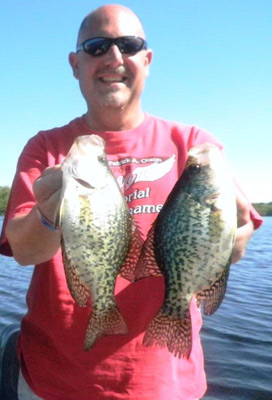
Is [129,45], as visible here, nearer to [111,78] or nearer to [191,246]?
[111,78]

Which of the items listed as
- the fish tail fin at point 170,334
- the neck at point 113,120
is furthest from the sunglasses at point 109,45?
the fish tail fin at point 170,334

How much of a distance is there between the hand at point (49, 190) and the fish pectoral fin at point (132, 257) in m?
0.50

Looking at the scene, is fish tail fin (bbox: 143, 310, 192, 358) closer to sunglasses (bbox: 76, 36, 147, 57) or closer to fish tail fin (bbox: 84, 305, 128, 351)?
fish tail fin (bbox: 84, 305, 128, 351)

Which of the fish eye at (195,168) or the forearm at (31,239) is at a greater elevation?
the fish eye at (195,168)

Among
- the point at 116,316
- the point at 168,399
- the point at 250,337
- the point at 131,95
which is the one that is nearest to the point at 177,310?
the point at 116,316

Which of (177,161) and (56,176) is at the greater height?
(56,176)

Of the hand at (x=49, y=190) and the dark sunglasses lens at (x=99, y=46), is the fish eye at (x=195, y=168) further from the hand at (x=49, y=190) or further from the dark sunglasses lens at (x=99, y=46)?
the dark sunglasses lens at (x=99, y=46)

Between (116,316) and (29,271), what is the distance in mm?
16561

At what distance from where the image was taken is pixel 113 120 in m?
3.78

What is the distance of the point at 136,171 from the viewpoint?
360 centimetres

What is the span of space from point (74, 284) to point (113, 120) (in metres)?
1.38

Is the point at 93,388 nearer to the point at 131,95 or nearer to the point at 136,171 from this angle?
the point at 136,171

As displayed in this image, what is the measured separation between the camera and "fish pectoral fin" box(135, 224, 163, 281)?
3.15 metres

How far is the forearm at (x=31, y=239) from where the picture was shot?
307 centimetres
